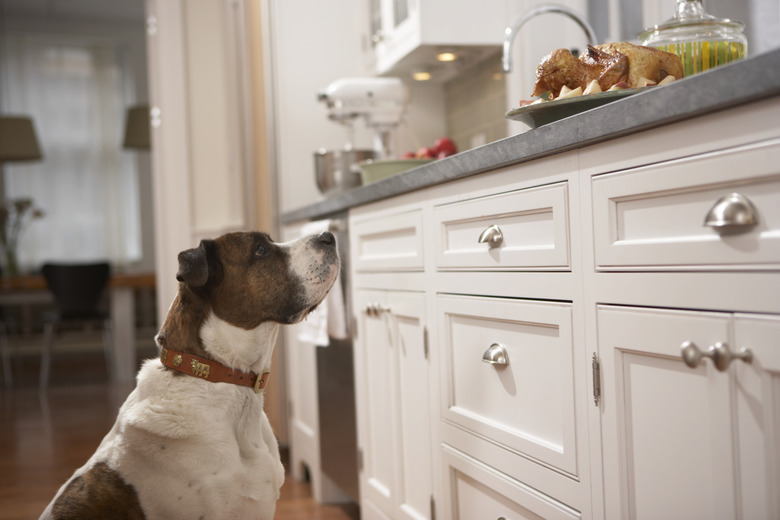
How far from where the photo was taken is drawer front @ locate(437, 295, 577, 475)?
125 cm

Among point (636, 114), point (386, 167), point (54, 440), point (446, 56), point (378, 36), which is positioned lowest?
point (54, 440)

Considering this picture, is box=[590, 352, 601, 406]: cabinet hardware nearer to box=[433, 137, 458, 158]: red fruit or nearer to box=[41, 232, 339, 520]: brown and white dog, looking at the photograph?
box=[41, 232, 339, 520]: brown and white dog

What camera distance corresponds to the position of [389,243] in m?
2.09

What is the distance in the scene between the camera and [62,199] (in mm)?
8141

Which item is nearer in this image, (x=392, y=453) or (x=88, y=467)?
(x=88, y=467)

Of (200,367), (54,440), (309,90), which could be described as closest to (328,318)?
(200,367)

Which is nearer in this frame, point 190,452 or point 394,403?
point 190,452

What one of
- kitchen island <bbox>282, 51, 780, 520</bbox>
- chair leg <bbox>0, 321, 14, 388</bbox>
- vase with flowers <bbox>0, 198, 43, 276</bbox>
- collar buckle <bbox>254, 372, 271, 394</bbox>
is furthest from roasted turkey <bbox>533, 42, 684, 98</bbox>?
vase with flowers <bbox>0, 198, 43, 276</bbox>

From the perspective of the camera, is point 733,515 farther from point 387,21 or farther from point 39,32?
point 39,32

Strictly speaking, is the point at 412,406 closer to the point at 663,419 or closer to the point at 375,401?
the point at 375,401

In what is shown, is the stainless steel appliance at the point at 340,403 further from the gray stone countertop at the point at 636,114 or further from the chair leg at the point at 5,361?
the chair leg at the point at 5,361

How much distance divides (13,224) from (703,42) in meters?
7.74

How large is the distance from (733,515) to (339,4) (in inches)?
125

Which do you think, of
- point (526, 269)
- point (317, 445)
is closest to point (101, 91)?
point (317, 445)
